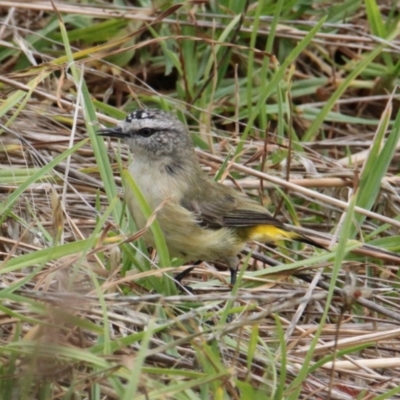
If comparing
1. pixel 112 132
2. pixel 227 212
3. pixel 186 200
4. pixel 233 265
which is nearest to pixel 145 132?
pixel 112 132

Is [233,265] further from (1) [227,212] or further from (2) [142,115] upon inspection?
(2) [142,115]

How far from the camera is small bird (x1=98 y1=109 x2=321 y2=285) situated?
4055mm

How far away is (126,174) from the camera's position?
3457mm

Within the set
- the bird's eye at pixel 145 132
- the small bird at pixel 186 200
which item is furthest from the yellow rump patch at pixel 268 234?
the bird's eye at pixel 145 132

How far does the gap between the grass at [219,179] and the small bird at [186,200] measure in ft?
0.42

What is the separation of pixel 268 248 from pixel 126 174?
4.71 ft

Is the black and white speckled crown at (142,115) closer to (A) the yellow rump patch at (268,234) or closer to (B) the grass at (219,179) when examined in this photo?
(B) the grass at (219,179)

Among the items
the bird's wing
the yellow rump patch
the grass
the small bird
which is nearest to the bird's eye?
the small bird

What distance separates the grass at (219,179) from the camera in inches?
119

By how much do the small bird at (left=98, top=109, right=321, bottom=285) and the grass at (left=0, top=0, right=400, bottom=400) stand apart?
0.13 meters

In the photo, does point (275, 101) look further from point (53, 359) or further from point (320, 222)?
point (53, 359)

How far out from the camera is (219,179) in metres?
4.59

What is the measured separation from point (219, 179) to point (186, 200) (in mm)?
413

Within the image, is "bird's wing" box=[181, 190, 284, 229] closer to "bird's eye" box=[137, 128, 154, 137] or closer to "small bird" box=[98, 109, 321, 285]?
"small bird" box=[98, 109, 321, 285]
